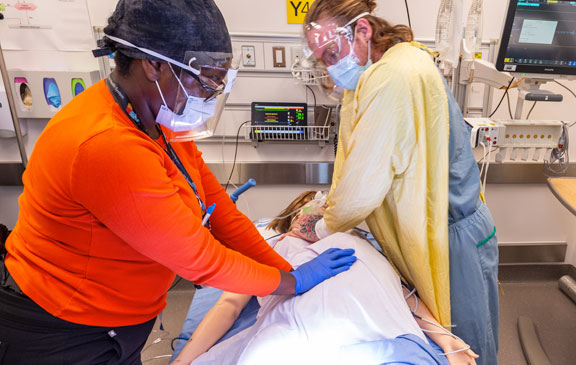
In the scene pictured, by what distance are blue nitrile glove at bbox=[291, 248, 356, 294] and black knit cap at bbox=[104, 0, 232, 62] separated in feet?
2.30

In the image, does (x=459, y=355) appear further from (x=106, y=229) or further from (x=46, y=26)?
(x=46, y=26)

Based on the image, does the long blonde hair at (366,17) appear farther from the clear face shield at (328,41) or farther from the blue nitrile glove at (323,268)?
the blue nitrile glove at (323,268)

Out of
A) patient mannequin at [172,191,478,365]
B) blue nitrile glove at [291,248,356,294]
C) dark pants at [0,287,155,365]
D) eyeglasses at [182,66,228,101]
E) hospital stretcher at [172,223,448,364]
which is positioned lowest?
hospital stretcher at [172,223,448,364]

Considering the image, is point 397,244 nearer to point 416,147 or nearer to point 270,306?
point 416,147

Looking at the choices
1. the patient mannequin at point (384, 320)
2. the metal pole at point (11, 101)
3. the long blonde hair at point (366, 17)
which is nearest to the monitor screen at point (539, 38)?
the long blonde hair at point (366, 17)

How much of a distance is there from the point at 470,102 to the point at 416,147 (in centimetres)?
139

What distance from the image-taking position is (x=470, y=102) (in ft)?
7.16

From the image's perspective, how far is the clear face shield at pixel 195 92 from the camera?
0.77 m

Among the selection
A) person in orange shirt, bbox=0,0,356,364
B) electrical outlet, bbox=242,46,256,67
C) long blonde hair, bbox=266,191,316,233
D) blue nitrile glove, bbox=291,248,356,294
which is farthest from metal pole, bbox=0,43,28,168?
blue nitrile glove, bbox=291,248,356,294

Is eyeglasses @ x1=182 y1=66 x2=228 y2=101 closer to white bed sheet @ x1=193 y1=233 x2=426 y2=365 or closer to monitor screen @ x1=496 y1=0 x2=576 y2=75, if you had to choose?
white bed sheet @ x1=193 y1=233 x2=426 y2=365

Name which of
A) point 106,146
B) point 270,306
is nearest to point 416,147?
point 270,306

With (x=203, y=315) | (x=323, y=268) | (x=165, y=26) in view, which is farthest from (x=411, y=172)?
(x=203, y=315)

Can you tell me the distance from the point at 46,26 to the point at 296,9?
4.55 ft

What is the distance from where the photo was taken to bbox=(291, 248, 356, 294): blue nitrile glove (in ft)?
3.58
